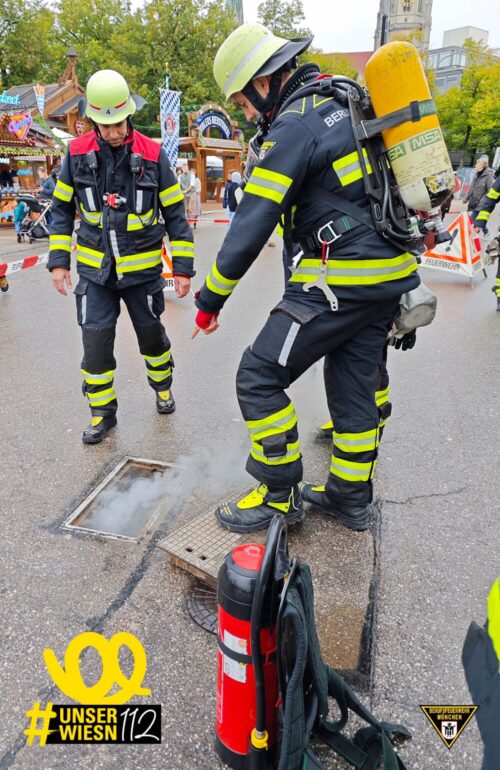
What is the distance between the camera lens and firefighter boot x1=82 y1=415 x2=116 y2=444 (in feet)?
11.7

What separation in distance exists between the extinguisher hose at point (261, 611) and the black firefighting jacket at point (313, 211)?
3.91 ft

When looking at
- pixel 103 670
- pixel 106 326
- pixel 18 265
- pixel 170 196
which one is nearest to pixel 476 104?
pixel 18 265

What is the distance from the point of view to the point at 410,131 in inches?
82.0

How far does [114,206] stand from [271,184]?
1485mm

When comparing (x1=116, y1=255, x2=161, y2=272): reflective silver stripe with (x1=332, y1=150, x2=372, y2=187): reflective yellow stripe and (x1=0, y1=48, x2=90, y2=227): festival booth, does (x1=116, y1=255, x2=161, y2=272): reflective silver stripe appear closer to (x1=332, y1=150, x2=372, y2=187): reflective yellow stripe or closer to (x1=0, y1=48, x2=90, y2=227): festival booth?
(x1=332, y1=150, x2=372, y2=187): reflective yellow stripe

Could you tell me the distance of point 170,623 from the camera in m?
2.16

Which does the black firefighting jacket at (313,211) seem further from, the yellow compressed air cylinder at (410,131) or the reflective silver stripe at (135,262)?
the reflective silver stripe at (135,262)

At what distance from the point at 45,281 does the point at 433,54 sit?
9277cm

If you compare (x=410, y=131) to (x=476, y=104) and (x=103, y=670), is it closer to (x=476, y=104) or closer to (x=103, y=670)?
(x=103, y=670)

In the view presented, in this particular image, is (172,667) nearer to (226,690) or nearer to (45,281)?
(226,690)

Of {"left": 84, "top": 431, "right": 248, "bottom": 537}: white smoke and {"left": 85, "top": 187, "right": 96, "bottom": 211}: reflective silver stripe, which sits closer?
{"left": 84, "top": 431, "right": 248, "bottom": 537}: white smoke

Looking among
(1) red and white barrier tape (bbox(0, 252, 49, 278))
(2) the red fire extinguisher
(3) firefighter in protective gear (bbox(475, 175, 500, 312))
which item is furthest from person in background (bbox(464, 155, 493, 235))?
(2) the red fire extinguisher

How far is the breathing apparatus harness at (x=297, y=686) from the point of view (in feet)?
4.41

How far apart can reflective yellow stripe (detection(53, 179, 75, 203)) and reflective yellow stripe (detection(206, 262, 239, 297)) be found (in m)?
1.48
